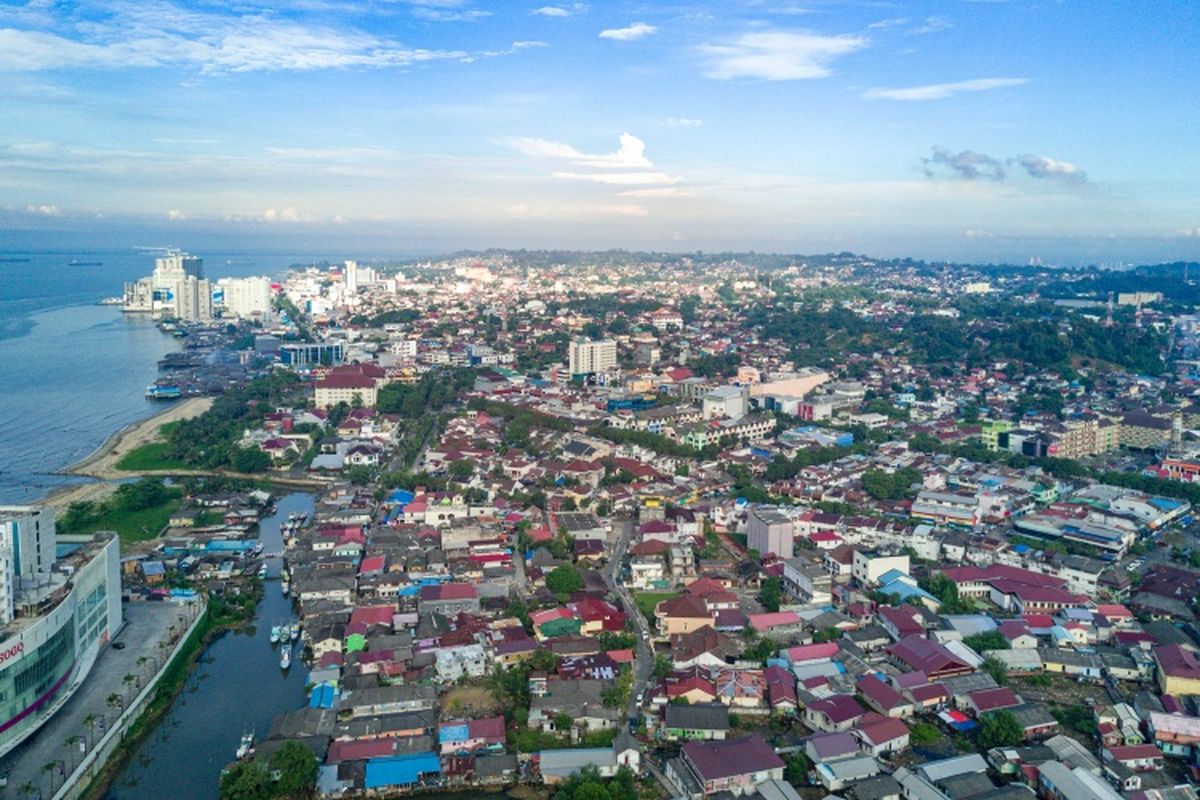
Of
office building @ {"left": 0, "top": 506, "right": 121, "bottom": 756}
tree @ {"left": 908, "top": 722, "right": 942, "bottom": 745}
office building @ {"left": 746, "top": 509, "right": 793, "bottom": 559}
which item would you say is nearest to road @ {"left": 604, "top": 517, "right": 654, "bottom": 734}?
office building @ {"left": 746, "top": 509, "right": 793, "bottom": 559}

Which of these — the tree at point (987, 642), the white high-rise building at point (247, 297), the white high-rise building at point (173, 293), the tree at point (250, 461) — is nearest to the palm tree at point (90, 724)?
the tree at point (987, 642)

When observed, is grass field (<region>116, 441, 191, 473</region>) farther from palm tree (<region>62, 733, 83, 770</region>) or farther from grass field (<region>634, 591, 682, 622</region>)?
grass field (<region>634, 591, 682, 622</region>)

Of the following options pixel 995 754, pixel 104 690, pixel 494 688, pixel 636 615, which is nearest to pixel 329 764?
pixel 494 688

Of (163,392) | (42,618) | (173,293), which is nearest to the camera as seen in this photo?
(42,618)

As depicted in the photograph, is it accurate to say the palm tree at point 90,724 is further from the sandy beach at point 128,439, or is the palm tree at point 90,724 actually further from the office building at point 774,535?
the sandy beach at point 128,439

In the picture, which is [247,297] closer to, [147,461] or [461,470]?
[147,461]

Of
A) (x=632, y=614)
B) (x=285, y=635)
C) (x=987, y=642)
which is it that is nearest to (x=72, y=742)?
(x=285, y=635)

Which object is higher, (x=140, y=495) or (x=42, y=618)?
(x=42, y=618)

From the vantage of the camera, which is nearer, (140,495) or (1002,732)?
(1002,732)
